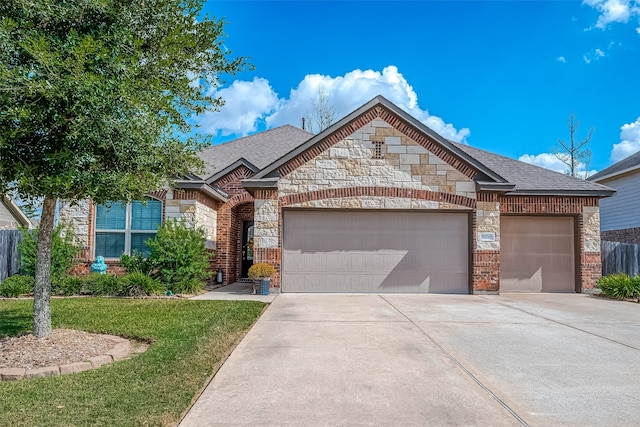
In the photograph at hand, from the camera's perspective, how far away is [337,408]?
4203mm

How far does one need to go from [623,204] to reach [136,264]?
20595 millimetres

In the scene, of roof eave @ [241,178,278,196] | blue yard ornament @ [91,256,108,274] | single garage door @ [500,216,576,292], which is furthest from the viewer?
single garage door @ [500,216,576,292]

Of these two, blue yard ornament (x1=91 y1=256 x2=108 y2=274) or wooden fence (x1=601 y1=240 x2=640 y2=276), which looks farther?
wooden fence (x1=601 y1=240 x2=640 y2=276)

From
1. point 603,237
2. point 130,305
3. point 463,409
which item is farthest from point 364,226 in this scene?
point 603,237

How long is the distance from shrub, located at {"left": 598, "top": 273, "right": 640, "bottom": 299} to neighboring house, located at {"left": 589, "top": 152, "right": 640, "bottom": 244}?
305 inches

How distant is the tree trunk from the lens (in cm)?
614

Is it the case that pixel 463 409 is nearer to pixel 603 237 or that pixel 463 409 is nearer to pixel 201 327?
pixel 201 327

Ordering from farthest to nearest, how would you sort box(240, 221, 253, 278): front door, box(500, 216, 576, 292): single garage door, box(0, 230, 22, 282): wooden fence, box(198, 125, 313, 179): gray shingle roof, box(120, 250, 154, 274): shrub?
box(240, 221, 253, 278): front door, box(198, 125, 313, 179): gray shingle roof, box(500, 216, 576, 292): single garage door, box(0, 230, 22, 282): wooden fence, box(120, 250, 154, 274): shrub

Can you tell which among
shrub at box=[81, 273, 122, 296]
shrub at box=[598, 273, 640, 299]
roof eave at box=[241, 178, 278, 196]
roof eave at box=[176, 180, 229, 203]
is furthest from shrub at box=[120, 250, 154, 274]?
shrub at box=[598, 273, 640, 299]

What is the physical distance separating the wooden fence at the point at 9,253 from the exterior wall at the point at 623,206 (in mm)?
22873

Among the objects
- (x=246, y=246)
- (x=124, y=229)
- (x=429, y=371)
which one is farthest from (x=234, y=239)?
(x=429, y=371)

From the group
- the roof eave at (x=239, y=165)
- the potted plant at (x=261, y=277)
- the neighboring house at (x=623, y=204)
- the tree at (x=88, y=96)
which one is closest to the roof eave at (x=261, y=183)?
the potted plant at (x=261, y=277)

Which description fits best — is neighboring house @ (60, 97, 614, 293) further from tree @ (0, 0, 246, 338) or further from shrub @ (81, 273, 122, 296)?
tree @ (0, 0, 246, 338)

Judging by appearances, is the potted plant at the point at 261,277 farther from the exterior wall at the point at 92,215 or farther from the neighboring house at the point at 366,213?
the exterior wall at the point at 92,215
